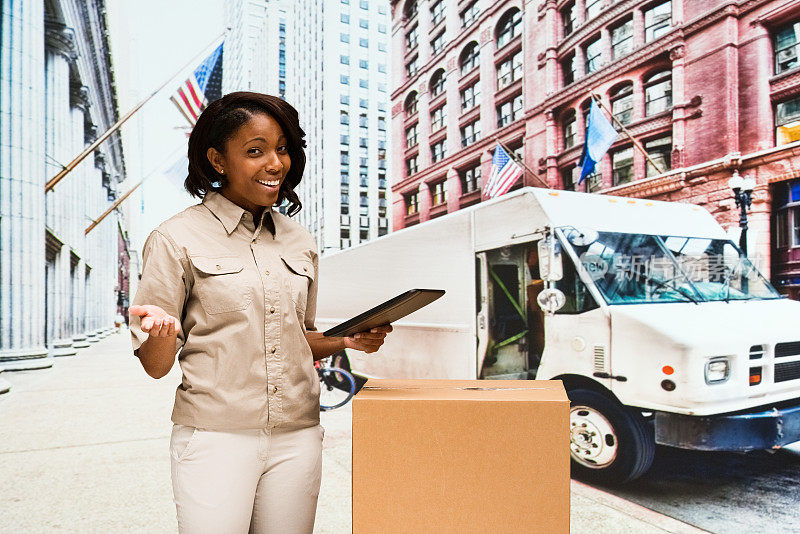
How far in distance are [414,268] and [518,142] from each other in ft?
4.98

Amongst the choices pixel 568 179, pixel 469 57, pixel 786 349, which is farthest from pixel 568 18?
pixel 786 349

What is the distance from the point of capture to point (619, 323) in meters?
3.47

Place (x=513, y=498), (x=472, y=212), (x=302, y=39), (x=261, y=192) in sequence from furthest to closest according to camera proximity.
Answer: (x=302, y=39) < (x=472, y=212) < (x=261, y=192) < (x=513, y=498)

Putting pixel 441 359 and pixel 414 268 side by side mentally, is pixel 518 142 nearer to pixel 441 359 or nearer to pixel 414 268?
pixel 414 268

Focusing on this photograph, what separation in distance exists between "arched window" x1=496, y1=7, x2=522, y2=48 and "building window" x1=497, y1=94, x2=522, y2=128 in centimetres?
50

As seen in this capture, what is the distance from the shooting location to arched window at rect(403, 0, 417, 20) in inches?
213

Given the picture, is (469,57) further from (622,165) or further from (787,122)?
(787,122)

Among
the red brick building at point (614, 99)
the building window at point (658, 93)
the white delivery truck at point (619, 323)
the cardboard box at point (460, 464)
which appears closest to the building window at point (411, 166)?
the red brick building at point (614, 99)

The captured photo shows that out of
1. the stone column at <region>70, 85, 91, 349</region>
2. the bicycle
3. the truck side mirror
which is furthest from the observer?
the stone column at <region>70, 85, 91, 349</region>

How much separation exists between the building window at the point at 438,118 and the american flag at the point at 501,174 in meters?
0.74

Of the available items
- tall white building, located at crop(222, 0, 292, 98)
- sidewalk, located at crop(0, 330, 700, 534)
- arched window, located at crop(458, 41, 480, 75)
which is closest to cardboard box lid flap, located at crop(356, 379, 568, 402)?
sidewalk, located at crop(0, 330, 700, 534)

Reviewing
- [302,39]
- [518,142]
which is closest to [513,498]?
[518,142]

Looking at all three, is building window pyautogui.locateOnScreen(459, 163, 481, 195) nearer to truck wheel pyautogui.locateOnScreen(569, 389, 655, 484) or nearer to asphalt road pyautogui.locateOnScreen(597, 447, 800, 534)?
truck wheel pyautogui.locateOnScreen(569, 389, 655, 484)

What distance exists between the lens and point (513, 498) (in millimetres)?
1193
